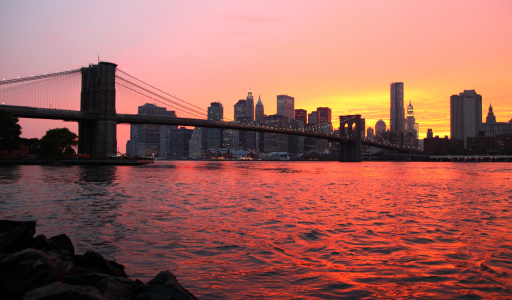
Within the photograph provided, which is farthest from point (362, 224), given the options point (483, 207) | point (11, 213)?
point (11, 213)

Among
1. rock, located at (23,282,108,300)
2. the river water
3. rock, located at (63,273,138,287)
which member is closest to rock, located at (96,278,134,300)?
rock, located at (63,273,138,287)

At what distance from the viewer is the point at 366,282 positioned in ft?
19.4

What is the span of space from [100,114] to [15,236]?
7028 cm

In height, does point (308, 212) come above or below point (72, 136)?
below

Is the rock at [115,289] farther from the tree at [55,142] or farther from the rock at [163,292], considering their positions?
the tree at [55,142]

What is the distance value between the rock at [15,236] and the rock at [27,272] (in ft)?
3.18

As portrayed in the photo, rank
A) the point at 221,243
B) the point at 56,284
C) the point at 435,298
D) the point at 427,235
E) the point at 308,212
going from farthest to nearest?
the point at 308,212, the point at 427,235, the point at 221,243, the point at 435,298, the point at 56,284

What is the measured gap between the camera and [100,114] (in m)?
69.4

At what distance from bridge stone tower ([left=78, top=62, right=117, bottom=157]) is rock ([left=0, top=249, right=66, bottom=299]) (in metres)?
A: 69.6

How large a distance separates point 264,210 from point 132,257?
784 centimetres

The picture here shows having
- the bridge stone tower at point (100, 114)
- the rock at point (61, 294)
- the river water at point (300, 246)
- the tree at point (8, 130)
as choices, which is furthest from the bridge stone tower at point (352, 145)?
the rock at point (61, 294)

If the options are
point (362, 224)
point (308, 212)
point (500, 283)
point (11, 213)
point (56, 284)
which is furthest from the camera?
point (308, 212)

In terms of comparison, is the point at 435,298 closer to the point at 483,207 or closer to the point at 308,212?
the point at 308,212

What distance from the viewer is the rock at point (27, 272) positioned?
4.02 m
